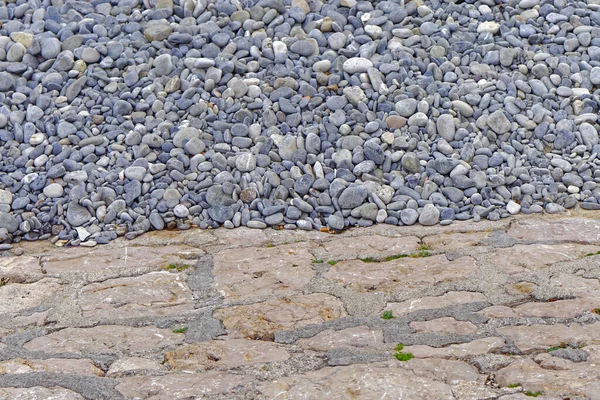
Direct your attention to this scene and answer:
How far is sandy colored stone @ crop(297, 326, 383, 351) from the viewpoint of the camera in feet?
11.6

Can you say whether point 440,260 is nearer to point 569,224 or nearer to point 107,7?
point 569,224

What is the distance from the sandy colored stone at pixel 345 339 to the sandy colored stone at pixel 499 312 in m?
0.51

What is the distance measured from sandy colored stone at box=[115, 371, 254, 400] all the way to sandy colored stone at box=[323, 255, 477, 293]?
104 centimetres

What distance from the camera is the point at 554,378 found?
3131mm

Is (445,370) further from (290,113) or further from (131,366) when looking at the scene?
(290,113)

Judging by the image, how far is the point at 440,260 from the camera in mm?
4340

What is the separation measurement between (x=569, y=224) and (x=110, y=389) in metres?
2.72

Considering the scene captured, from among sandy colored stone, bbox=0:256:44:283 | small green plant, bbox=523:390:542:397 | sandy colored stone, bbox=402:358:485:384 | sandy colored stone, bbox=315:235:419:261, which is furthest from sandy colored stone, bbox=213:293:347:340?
sandy colored stone, bbox=0:256:44:283

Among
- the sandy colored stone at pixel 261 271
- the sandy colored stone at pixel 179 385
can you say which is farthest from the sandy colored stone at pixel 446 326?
the sandy colored stone at pixel 179 385

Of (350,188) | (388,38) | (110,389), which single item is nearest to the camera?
(110,389)

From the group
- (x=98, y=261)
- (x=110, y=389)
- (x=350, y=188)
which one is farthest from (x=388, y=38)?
(x=110, y=389)

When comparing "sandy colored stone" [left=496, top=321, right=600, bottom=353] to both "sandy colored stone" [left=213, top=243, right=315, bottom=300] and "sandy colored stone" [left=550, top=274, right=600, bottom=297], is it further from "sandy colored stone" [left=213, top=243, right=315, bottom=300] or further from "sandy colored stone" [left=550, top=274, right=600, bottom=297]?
"sandy colored stone" [left=213, top=243, right=315, bottom=300]

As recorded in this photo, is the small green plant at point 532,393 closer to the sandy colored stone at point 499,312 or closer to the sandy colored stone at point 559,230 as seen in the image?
the sandy colored stone at point 499,312

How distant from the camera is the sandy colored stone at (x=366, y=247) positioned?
4.48m
